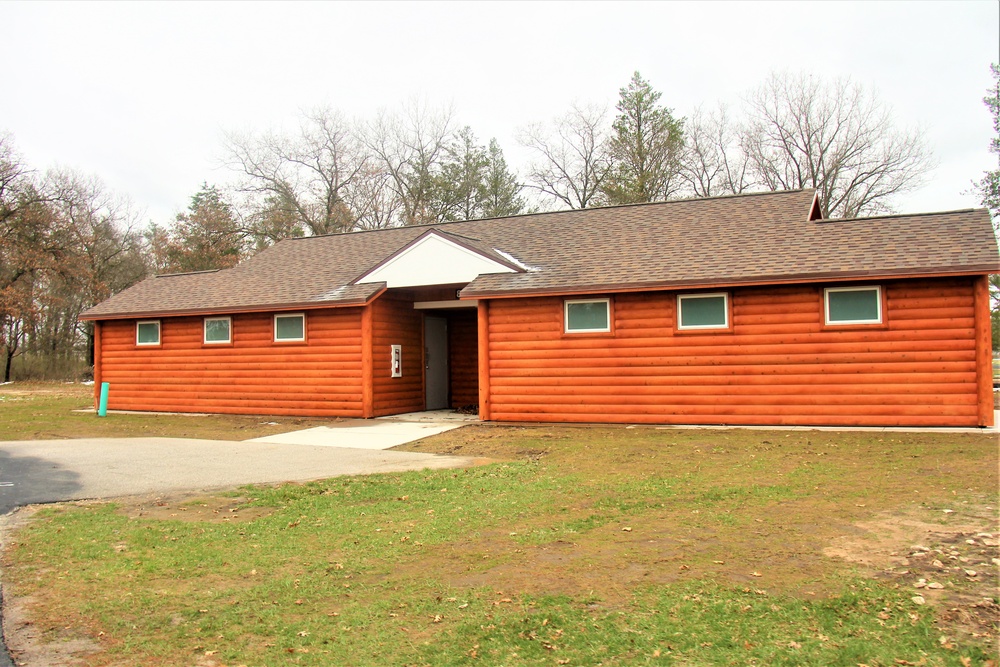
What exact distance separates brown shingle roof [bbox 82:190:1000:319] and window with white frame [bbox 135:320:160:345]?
446mm

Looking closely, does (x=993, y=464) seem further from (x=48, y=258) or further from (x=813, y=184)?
(x=48, y=258)

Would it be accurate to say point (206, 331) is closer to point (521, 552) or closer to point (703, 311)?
point (703, 311)

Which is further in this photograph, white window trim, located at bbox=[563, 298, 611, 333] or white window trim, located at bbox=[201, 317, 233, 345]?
white window trim, located at bbox=[201, 317, 233, 345]

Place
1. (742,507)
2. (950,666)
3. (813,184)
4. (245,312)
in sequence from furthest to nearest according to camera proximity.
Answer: (813,184), (245,312), (742,507), (950,666)

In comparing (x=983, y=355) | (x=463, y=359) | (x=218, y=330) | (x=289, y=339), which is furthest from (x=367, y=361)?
(x=983, y=355)

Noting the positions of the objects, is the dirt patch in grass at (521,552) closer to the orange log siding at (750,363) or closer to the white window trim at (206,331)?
the orange log siding at (750,363)

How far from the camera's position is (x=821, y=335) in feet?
43.5

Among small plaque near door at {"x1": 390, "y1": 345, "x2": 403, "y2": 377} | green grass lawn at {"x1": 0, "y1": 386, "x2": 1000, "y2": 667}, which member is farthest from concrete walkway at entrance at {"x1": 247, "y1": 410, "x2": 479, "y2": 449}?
green grass lawn at {"x1": 0, "y1": 386, "x2": 1000, "y2": 667}

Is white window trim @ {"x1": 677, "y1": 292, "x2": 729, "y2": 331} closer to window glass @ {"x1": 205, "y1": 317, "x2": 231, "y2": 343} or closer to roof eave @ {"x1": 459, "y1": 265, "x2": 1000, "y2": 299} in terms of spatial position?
roof eave @ {"x1": 459, "y1": 265, "x2": 1000, "y2": 299}

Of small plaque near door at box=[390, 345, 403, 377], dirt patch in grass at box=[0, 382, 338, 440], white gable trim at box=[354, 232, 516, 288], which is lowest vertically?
dirt patch in grass at box=[0, 382, 338, 440]

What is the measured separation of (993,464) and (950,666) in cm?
673

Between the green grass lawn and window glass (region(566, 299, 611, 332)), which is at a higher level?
window glass (region(566, 299, 611, 332))

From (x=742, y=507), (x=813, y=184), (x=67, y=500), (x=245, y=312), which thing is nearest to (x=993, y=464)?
(x=742, y=507)

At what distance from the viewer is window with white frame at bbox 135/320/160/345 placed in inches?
774
